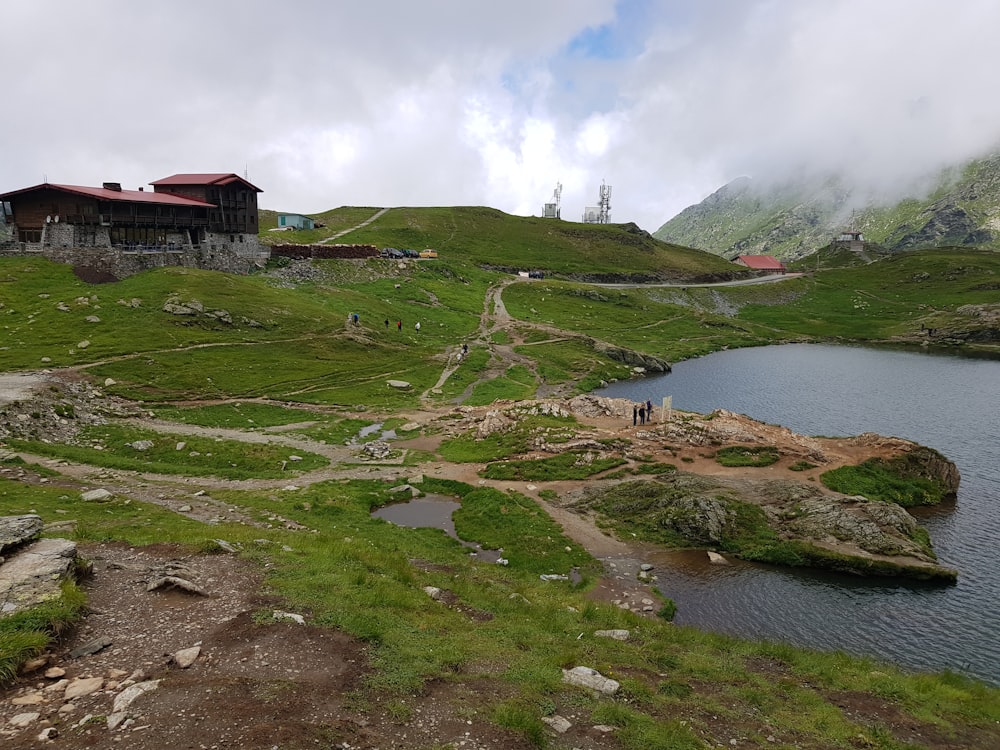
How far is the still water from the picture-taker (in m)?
29.1

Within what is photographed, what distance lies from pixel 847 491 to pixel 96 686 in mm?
47481

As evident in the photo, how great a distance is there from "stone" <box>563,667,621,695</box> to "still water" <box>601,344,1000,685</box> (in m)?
13.6

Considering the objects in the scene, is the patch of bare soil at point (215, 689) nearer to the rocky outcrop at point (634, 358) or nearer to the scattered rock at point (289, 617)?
the scattered rock at point (289, 617)

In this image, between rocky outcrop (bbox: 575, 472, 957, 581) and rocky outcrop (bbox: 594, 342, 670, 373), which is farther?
rocky outcrop (bbox: 594, 342, 670, 373)

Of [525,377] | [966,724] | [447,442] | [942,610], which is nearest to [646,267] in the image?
[525,377]

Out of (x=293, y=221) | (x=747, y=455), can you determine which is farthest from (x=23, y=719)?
(x=293, y=221)

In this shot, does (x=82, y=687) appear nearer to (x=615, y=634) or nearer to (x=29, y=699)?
(x=29, y=699)

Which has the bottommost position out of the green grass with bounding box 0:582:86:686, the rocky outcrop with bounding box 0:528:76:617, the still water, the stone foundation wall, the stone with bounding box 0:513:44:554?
the still water

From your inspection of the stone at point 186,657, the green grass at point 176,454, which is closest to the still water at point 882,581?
the stone at point 186,657

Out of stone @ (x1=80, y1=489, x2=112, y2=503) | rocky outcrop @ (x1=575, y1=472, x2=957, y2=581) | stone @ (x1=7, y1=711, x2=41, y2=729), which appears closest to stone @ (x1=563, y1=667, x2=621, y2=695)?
stone @ (x1=7, y1=711, x2=41, y2=729)

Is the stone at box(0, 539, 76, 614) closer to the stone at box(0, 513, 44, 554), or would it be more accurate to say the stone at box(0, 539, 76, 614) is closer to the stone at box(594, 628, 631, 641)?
the stone at box(0, 513, 44, 554)

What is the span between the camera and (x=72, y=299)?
73938 millimetres

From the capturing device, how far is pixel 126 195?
91.4 metres

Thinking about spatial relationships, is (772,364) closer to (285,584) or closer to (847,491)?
(847,491)
